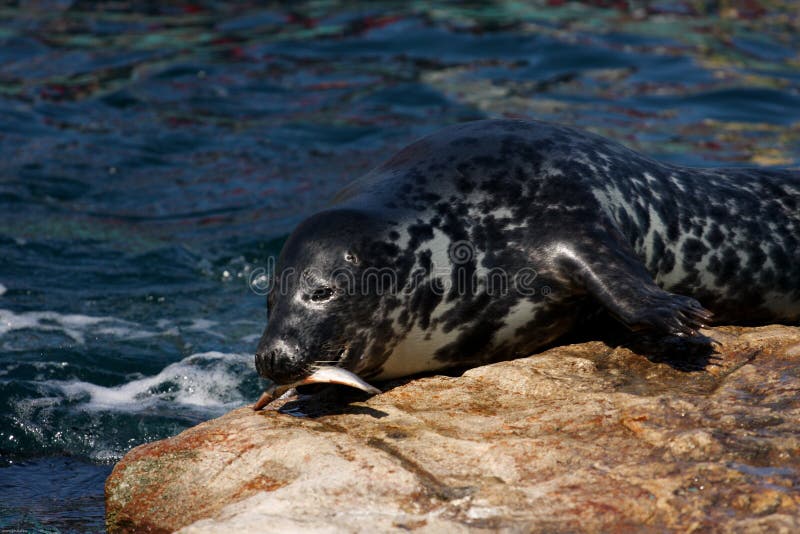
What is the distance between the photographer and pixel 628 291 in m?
4.70

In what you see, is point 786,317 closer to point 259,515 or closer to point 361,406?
point 361,406

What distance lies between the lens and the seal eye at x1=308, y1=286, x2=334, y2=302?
15.3 ft

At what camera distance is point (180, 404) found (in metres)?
6.39

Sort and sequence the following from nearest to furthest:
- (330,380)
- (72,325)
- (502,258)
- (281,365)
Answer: (330,380) < (281,365) < (502,258) < (72,325)

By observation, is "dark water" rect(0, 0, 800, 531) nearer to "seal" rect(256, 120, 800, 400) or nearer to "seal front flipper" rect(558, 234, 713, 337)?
"seal" rect(256, 120, 800, 400)

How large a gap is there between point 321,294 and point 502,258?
0.88m

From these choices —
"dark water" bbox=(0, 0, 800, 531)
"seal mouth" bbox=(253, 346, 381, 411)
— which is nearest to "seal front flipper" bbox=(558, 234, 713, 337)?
"seal mouth" bbox=(253, 346, 381, 411)

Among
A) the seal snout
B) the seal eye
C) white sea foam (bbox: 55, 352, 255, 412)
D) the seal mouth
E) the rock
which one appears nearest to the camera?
the rock

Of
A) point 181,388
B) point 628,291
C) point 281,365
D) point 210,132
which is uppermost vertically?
point 628,291

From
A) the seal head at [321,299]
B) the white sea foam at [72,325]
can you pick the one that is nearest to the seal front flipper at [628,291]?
the seal head at [321,299]

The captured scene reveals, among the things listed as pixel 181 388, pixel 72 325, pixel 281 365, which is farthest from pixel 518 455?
pixel 72 325

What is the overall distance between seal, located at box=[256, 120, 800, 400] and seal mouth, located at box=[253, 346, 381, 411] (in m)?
0.02

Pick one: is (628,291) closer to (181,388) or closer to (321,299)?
(321,299)

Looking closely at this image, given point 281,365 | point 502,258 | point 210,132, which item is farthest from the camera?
point 210,132
